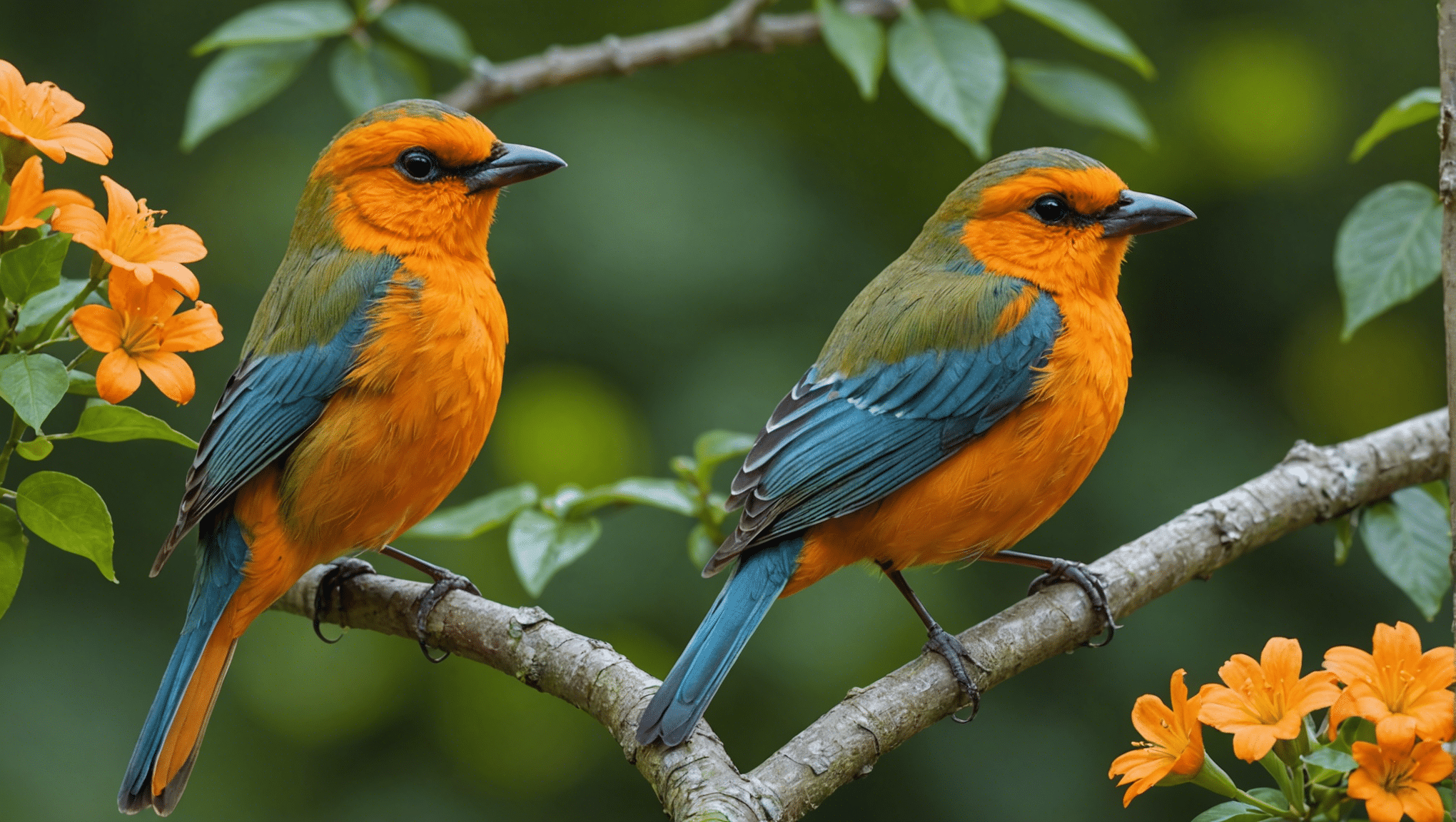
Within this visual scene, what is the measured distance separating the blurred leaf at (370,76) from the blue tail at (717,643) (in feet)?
5.31

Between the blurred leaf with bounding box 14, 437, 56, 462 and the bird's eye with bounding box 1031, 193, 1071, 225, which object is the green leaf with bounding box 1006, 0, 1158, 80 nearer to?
the bird's eye with bounding box 1031, 193, 1071, 225

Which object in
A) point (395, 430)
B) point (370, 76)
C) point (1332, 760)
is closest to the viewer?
point (1332, 760)

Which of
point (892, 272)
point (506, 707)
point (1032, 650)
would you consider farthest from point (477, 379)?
point (506, 707)

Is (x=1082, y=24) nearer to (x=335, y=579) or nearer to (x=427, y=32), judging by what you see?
(x=427, y=32)

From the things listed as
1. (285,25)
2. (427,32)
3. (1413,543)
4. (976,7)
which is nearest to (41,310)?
(285,25)

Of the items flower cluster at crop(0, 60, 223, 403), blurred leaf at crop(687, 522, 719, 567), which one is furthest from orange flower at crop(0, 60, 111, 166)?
blurred leaf at crop(687, 522, 719, 567)

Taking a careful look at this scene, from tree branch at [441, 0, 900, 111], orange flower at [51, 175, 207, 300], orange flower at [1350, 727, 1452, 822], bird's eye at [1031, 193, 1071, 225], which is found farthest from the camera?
tree branch at [441, 0, 900, 111]

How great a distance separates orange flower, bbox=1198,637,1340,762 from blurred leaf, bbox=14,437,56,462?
1.75m

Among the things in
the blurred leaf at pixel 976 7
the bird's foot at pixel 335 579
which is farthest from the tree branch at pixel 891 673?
the blurred leaf at pixel 976 7

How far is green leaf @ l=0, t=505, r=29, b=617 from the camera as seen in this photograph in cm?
200

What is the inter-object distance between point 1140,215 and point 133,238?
199cm

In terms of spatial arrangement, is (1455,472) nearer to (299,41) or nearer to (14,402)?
(14,402)

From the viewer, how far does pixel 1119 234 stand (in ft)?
9.68

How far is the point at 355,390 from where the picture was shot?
2.77m
